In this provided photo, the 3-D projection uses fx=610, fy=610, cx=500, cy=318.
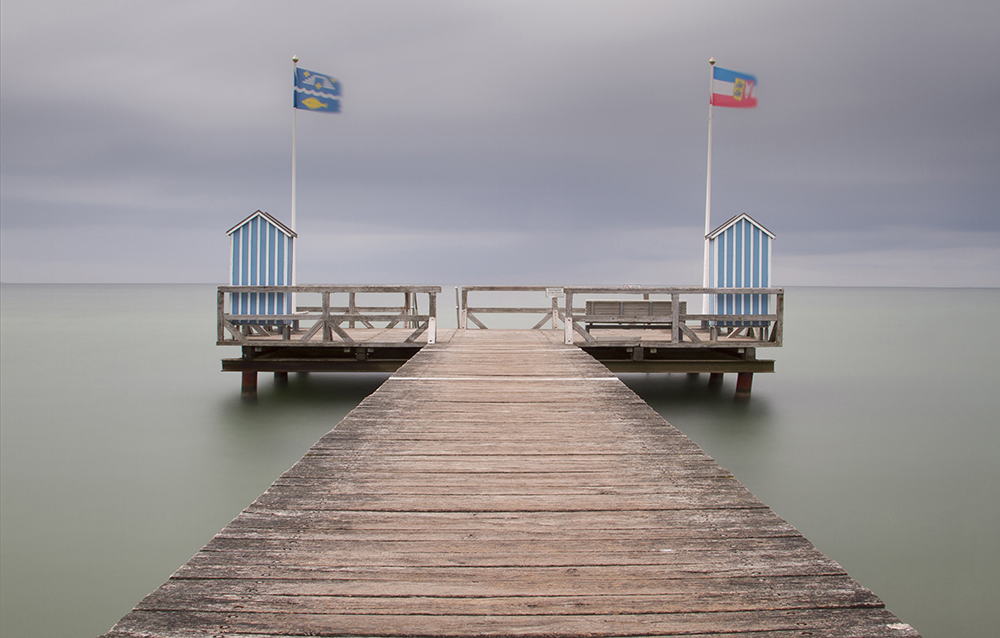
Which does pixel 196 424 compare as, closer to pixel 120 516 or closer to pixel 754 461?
pixel 120 516

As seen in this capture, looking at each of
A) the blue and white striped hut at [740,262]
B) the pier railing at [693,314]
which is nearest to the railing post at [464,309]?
the pier railing at [693,314]

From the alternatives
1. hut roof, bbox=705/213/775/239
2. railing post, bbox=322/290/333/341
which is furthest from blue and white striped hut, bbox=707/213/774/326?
railing post, bbox=322/290/333/341

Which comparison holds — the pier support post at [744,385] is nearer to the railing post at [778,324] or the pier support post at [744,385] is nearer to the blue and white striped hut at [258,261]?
the railing post at [778,324]

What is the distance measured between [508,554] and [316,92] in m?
17.1

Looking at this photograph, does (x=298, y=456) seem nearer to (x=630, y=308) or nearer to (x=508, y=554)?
(x=630, y=308)

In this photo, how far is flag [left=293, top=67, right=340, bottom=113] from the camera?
669 inches

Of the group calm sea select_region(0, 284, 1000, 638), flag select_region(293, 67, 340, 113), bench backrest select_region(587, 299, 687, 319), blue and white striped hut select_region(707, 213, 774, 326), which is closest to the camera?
calm sea select_region(0, 284, 1000, 638)

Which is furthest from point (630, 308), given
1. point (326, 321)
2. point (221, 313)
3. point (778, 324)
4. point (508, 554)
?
point (508, 554)

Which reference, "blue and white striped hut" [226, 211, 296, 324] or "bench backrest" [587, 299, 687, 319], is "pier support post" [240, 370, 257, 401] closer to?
"blue and white striped hut" [226, 211, 296, 324]

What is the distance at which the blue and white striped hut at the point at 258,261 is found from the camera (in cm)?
1229

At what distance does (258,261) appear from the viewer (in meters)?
12.5

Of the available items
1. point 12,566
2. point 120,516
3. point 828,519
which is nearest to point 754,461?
point 828,519

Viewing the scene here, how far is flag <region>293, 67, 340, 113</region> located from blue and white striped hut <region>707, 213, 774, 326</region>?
37.1 ft

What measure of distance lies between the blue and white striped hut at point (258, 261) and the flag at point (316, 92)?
5.95 m
